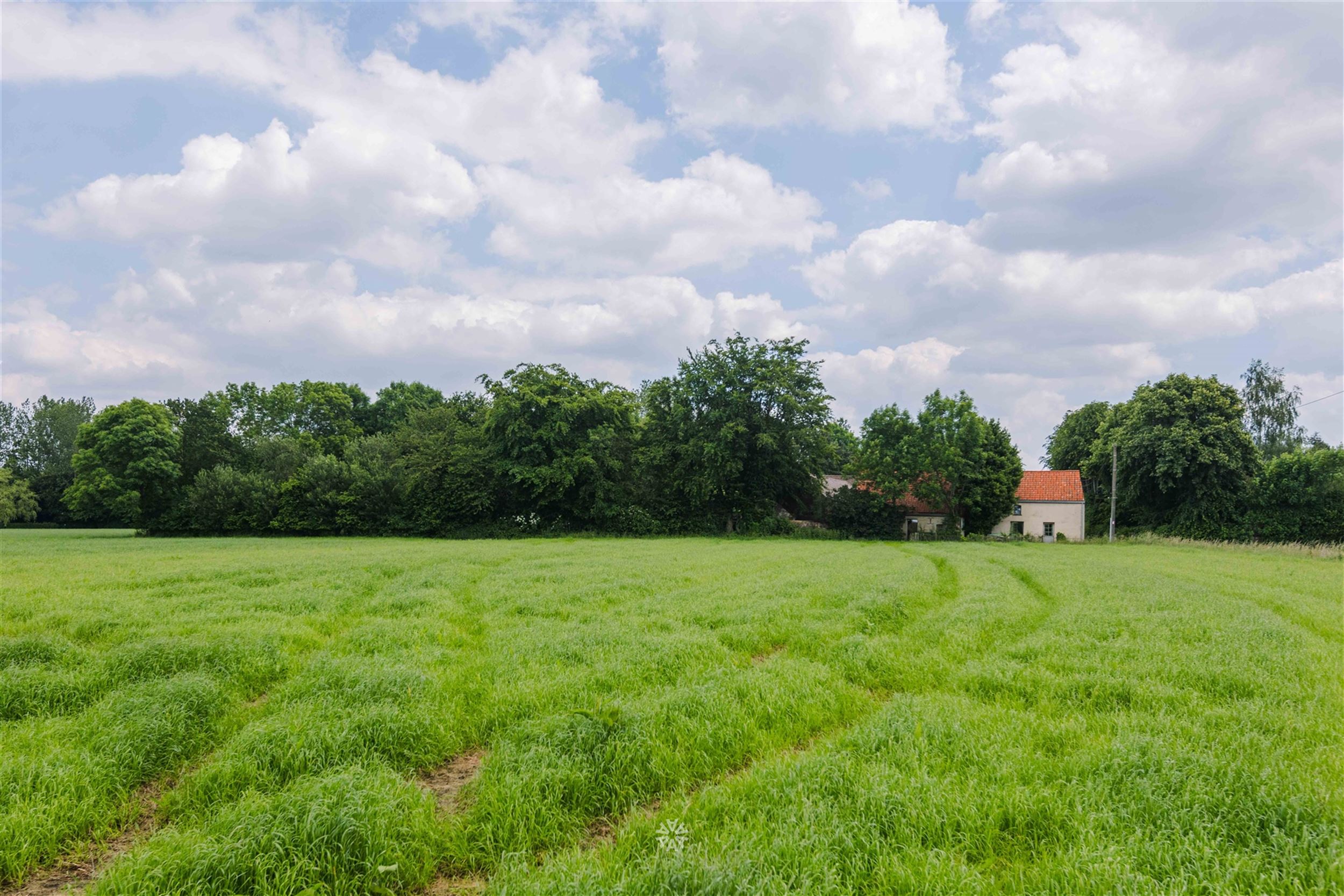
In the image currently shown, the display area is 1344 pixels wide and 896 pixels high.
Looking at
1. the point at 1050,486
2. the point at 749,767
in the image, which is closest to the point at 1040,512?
the point at 1050,486

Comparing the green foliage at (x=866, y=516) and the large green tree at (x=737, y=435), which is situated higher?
the large green tree at (x=737, y=435)

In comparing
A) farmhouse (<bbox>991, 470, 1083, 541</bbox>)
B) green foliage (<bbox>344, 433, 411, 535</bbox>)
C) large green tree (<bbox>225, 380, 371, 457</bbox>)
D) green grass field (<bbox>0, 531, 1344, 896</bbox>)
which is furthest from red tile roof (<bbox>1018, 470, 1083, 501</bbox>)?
large green tree (<bbox>225, 380, 371, 457</bbox>)

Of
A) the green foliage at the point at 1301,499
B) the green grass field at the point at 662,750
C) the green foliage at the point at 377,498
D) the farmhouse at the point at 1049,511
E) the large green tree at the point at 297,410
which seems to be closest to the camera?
the green grass field at the point at 662,750

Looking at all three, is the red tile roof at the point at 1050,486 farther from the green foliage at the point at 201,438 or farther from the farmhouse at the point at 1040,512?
the green foliage at the point at 201,438

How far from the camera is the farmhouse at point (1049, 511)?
56.1 metres

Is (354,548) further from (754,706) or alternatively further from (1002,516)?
(1002,516)

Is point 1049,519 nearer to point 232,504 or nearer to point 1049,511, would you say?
point 1049,511

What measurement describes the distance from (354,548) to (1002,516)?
53.9 meters

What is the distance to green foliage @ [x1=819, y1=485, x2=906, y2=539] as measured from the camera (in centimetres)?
5128

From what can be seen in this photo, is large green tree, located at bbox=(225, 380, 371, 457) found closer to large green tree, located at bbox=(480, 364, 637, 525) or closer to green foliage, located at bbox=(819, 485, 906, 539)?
large green tree, located at bbox=(480, 364, 637, 525)

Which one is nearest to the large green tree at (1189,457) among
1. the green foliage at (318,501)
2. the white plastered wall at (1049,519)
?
the white plastered wall at (1049,519)

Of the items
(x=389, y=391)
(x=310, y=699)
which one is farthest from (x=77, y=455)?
(x=310, y=699)

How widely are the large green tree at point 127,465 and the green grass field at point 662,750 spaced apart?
5195 cm

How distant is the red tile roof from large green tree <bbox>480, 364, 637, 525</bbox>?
38.9 meters
